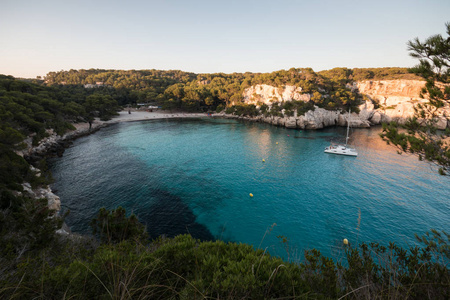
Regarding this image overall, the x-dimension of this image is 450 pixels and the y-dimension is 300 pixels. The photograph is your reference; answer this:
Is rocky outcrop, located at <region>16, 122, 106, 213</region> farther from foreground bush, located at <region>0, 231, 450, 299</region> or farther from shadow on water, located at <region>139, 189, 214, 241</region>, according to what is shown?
foreground bush, located at <region>0, 231, 450, 299</region>

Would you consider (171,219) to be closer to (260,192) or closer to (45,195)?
(260,192)

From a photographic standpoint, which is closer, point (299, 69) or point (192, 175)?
point (192, 175)

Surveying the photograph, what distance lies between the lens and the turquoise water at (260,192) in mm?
17359

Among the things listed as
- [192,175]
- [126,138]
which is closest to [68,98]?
[126,138]

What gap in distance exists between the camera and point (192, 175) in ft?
94.4

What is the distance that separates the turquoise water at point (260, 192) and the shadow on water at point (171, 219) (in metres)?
0.10

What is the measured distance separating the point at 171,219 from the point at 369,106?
86177 millimetres

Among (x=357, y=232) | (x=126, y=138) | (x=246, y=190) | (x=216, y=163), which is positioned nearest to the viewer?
(x=357, y=232)

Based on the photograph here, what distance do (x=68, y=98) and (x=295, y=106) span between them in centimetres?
7845

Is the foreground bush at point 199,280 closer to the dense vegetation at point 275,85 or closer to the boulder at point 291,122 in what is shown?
the boulder at point 291,122

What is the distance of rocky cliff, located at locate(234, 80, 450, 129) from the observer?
65.8 m

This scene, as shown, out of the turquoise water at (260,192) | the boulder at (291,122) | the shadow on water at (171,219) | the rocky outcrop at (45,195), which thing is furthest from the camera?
the boulder at (291,122)

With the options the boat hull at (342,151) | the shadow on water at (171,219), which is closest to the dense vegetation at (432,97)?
the shadow on water at (171,219)

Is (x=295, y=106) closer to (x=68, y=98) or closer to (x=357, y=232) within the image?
(x=357, y=232)
